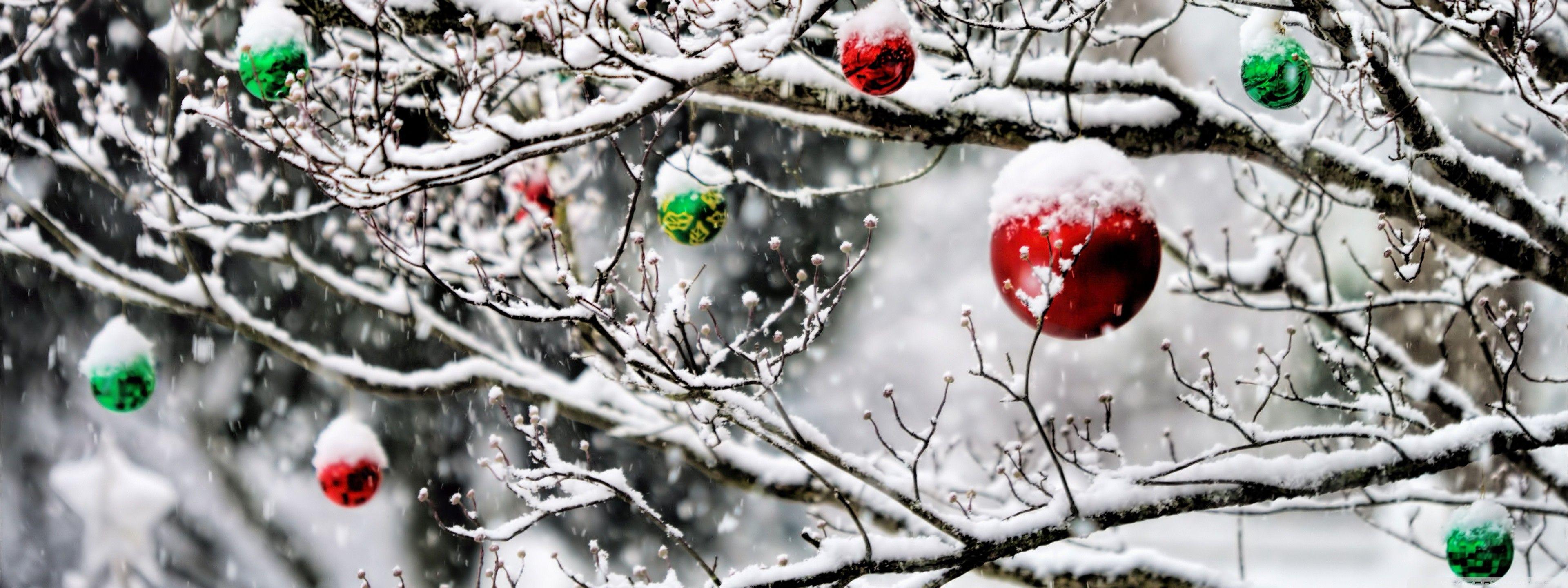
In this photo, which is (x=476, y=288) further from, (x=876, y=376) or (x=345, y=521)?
(x=876, y=376)

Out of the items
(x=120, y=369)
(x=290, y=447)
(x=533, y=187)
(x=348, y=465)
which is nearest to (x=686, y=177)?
(x=533, y=187)

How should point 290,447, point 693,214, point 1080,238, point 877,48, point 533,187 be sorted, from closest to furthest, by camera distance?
point 877,48 < point 1080,238 < point 693,214 < point 533,187 < point 290,447

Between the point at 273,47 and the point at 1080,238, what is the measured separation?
175cm

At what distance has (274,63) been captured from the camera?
7.45 feet

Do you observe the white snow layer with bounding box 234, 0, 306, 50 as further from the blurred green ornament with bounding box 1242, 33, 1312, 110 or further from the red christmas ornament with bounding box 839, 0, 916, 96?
the blurred green ornament with bounding box 1242, 33, 1312, 110

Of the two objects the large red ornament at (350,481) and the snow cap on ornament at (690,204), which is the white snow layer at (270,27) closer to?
the snow cap on ornament at (690,204)

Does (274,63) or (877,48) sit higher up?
(274,63)

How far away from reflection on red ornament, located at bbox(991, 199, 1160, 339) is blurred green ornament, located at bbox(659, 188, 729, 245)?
1034 millimetres

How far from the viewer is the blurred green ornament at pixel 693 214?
292 cm

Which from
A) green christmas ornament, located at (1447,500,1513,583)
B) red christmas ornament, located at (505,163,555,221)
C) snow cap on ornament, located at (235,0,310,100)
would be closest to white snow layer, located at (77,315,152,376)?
red christmas ornament, located at (505,163,555,221)

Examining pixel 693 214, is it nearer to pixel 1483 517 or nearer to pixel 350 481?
pixel 350 481

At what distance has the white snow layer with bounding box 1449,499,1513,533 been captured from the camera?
8.17 feet

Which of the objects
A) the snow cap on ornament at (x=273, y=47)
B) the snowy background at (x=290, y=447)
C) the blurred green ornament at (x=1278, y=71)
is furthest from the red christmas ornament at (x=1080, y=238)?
the snowy background at (x=290, y=447)

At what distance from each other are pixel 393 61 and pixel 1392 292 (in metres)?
3.01
